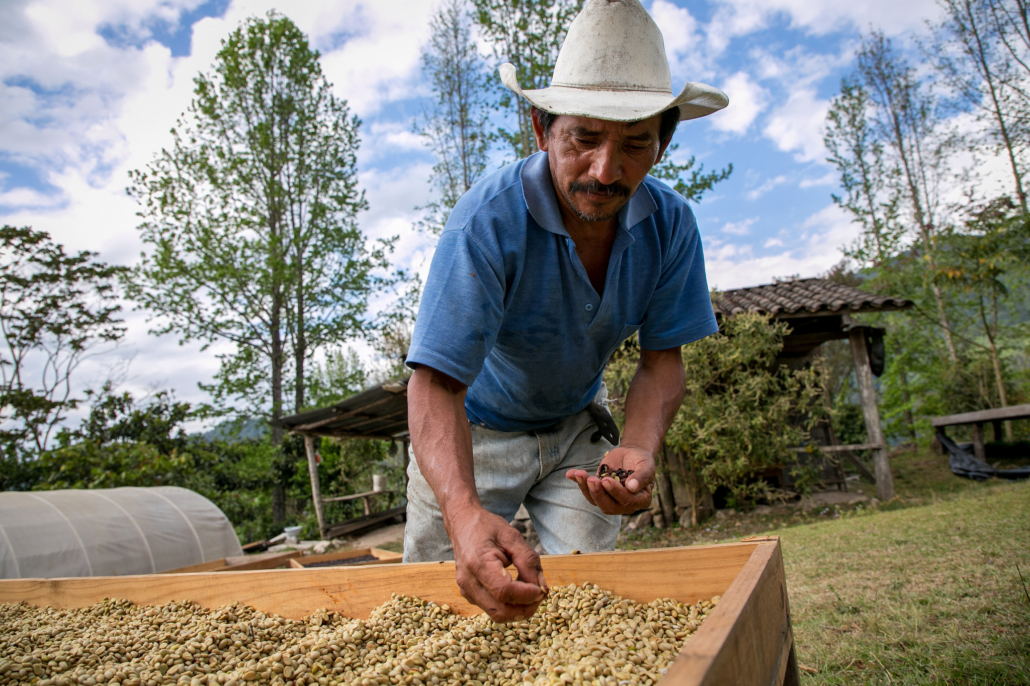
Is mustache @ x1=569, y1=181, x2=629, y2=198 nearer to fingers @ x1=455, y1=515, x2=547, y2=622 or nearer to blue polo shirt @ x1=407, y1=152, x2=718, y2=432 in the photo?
blue polo shirt @ x1=407, y1=152, x2=718, y2=432

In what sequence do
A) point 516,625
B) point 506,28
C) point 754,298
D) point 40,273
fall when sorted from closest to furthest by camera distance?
1. point 516,625
2. point 754,298
3. point 506,28
4. point 40,273

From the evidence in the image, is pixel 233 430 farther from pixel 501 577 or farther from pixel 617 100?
pixel 501 577

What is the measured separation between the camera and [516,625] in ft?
4.34

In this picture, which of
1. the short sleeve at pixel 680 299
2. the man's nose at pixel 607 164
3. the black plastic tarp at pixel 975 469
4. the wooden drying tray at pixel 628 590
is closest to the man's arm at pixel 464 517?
the wooden drying tray at pixel 628 590

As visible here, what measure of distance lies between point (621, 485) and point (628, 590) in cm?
25

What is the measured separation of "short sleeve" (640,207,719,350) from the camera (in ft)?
5.92

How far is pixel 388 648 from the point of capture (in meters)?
1.28

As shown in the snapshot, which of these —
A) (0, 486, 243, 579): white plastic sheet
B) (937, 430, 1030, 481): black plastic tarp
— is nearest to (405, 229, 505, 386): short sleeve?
(0, 486, 243, 579): white plastic sheet

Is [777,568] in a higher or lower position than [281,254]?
lower

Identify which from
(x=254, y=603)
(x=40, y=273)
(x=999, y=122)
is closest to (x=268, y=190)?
(x=40, y=273)

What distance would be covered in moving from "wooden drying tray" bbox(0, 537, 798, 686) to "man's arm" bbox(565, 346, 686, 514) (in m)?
0.13

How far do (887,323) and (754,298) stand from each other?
10336 mm

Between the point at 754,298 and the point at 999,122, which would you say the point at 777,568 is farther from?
the point at 999,122

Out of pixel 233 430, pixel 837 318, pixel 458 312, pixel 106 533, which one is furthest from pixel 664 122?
pixel 233 430
